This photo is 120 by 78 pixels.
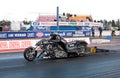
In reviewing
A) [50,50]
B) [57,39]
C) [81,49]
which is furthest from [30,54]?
[81,49]

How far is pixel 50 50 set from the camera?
1648cm

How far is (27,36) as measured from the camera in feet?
97.5

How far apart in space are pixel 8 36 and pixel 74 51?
494 inches

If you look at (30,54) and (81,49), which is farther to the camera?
(81,49)

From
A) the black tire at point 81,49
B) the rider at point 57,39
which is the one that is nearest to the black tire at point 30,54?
the rider at point 57,39

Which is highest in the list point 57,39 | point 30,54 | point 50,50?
point 57,39

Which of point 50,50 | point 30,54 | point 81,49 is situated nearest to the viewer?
point 30,54

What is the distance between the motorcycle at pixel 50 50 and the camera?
15.8m

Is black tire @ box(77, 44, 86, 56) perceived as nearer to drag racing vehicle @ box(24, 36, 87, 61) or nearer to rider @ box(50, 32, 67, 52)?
drag racing vehicle @ box(24, 36, 87, 61)

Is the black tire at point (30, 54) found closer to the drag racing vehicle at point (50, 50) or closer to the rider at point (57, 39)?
the drag racing vehicle at point (50, 50)

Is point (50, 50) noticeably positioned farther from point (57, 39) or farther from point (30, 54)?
point (30, 54)

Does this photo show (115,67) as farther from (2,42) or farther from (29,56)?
(2,42)

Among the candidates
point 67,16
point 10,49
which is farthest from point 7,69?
point 67,16

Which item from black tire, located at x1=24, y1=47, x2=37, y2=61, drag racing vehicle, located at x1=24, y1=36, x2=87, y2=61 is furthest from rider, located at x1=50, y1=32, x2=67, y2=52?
black tire, located at x1=24, y1=47, x2=37, y2=61
